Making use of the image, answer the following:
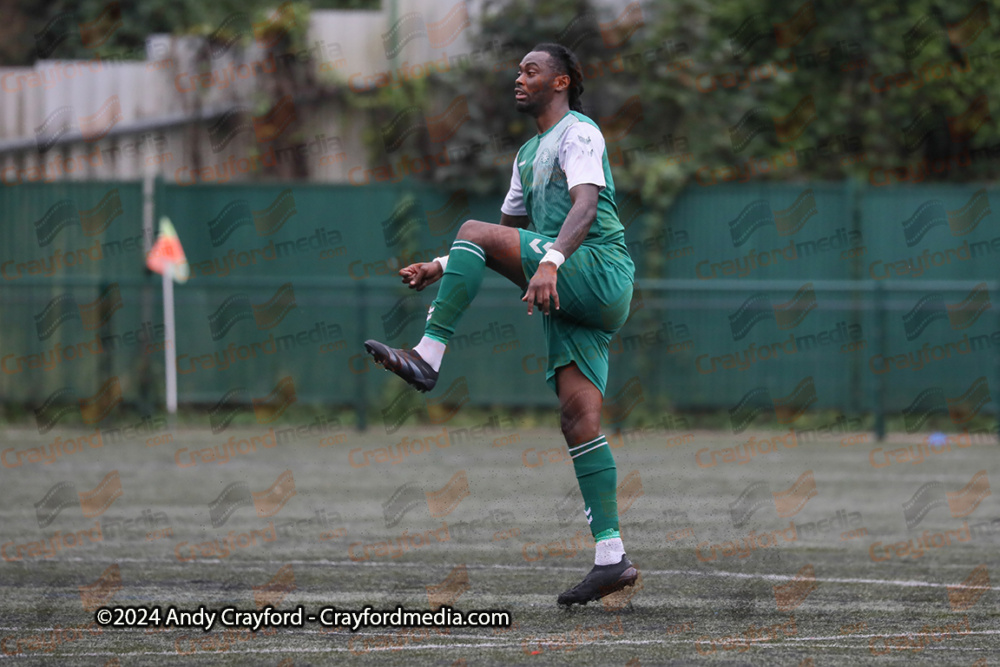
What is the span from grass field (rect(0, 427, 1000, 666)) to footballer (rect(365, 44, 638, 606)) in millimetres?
529

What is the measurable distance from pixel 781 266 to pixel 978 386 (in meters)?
2.56

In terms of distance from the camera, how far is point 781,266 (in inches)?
625

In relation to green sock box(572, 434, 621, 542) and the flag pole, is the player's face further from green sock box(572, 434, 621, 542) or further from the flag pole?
the flag pole

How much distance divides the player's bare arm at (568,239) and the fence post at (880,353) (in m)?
9.59

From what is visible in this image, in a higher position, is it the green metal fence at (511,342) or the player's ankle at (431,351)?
the player's ankle at (431,351)

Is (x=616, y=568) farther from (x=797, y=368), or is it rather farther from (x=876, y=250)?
(x=876, y=250)

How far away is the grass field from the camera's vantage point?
484 centimetres

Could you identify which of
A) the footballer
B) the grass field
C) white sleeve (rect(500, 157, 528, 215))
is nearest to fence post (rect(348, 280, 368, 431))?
Result: the grass field

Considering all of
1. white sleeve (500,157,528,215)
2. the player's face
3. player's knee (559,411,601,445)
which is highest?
the player's face

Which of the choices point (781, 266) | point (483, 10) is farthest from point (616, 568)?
point (483, 10)

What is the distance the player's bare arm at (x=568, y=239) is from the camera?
5.13 m

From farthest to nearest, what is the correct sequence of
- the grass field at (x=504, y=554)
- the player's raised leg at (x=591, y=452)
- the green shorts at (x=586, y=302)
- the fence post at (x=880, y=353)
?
the fence post at (x=880, y=353)
the player's raised leg at (x=591, y=452)
the green shorts at (x=586, y=302)
the grass field at (x=504, y=554)

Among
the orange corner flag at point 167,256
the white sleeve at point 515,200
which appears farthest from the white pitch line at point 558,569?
the orange corner flag at point 167,256

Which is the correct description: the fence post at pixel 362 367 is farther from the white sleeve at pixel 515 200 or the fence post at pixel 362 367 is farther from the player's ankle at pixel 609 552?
the player's ankle at pixel 609 552
